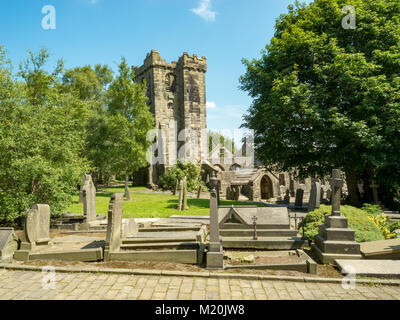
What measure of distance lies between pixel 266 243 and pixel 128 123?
16.9m

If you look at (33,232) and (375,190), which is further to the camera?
(375,190)

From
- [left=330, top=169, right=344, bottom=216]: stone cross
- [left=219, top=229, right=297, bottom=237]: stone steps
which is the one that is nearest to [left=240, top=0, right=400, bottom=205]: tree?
[left=330, top=169, right=344, bottom=216]: stone cross

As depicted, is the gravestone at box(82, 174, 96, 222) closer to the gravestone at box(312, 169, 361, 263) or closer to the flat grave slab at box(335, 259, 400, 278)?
the gravestone at box(312, 169, 361, 263)

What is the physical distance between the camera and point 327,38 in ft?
48.6

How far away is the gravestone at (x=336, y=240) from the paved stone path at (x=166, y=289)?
1.28 metres

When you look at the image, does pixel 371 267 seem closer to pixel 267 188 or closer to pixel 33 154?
pixel 33 154

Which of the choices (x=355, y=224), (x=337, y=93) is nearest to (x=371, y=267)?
(x=355, y=224)

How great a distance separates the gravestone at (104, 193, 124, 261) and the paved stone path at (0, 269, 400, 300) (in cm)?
106

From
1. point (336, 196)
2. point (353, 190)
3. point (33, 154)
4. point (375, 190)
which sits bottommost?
point (375, 190)

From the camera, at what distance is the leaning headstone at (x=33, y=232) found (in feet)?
22.0

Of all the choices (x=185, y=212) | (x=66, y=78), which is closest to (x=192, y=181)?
(x=185, y=212)

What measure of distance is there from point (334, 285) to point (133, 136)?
1912 centimetres

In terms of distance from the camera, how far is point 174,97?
122 feet

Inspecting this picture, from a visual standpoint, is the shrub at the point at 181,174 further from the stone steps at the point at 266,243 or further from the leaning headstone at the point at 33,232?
the leaning headstone at the point at 33,232
